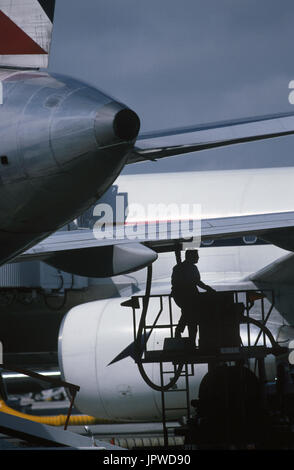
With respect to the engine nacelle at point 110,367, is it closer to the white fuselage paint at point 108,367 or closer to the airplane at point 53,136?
the white fuselage paint at point 108,367

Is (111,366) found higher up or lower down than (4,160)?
lower down

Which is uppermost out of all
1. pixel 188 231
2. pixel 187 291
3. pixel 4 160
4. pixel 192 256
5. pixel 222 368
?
pixel 4 160

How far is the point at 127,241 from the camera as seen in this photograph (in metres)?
8.54

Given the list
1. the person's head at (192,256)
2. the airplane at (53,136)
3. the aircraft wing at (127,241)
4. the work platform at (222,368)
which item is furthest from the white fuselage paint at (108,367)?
the airplane at (53,136)

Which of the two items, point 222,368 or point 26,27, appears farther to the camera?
point 222,368

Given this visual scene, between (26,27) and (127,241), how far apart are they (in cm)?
421

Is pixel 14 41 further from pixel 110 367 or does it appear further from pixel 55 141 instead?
pixel 110 367

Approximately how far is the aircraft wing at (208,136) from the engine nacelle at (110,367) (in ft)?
26.9

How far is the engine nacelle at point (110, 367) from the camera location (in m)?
Answer: 12.8

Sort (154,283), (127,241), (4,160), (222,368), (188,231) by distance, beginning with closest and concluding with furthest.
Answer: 1. (4,160)
2. (127,241)
3. (188,231)
4. (222,368)
5. (154,283)

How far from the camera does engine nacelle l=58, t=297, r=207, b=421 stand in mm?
12805

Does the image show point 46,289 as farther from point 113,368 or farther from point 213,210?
point 113,368

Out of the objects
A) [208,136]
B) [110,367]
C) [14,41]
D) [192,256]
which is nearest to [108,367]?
[110,367]

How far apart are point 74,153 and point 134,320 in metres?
7.97
